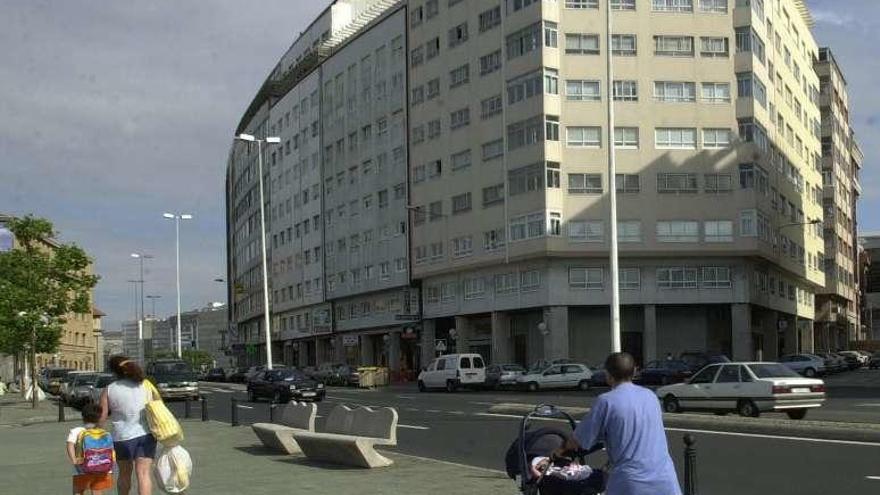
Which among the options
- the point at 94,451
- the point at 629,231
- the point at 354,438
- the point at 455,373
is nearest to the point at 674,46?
the point at 629,231

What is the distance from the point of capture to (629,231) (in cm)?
5759

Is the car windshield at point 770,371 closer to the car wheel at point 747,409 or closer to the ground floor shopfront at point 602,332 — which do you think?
the car wheel at point 747,409

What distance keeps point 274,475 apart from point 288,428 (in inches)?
152

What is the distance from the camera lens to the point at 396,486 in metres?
12.0

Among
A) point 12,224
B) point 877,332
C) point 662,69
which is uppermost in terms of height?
point 662,69

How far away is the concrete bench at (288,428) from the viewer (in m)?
16.3

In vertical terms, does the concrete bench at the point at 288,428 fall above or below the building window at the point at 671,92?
below

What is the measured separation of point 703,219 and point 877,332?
331ft

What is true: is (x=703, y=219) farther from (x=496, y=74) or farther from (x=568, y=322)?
(x=496, y=74)

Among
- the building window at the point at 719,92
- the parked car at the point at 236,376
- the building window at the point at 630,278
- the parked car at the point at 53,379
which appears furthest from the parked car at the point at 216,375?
the building window at the point at 719,92

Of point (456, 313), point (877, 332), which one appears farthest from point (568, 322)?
point (877, 332)

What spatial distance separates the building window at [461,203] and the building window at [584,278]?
9245 mm

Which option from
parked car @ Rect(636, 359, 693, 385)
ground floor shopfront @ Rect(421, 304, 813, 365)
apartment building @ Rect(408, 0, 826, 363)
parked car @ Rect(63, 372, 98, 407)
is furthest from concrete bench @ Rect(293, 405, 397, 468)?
ground floor shopfront @ Rect(421, 304, 813, 365)

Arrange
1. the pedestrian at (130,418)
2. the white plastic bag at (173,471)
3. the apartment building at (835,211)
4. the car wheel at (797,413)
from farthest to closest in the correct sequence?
1. the apartment building at (835,211)
2. the car wheel at (797,413)
3. the pedestrian at (130,418)
4. the white plastic bag at (173,471)
